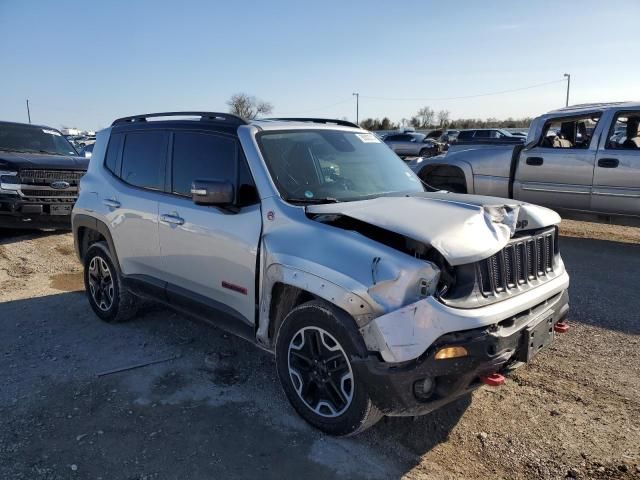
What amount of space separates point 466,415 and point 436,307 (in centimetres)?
115

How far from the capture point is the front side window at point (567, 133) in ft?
28.5

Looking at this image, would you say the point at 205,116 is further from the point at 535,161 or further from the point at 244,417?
the point at 535,161

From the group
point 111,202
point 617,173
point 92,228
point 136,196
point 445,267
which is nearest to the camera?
point 445,267

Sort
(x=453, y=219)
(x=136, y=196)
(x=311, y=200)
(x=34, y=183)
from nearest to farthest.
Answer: (x=453, y=219) → (x=311, y=200) → (x=136, y=196) → (x=34, y=183)

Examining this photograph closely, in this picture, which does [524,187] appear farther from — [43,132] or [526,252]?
[43,132]

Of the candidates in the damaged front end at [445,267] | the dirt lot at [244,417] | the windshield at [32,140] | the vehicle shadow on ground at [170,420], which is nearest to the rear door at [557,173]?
the dirt lot at [244,417]

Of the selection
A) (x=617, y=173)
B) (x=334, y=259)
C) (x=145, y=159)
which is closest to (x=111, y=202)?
(x=145, y=159)

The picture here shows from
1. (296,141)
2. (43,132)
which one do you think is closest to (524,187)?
(296,141)

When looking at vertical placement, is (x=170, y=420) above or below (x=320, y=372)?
below

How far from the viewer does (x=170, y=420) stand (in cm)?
354

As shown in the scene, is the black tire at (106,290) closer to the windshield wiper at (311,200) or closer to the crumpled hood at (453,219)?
the windshield wiper at (311,200)

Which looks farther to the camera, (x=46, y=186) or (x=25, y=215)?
(x=46, y=186)

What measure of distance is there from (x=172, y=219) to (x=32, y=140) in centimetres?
778

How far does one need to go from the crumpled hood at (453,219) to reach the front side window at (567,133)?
5.53m
